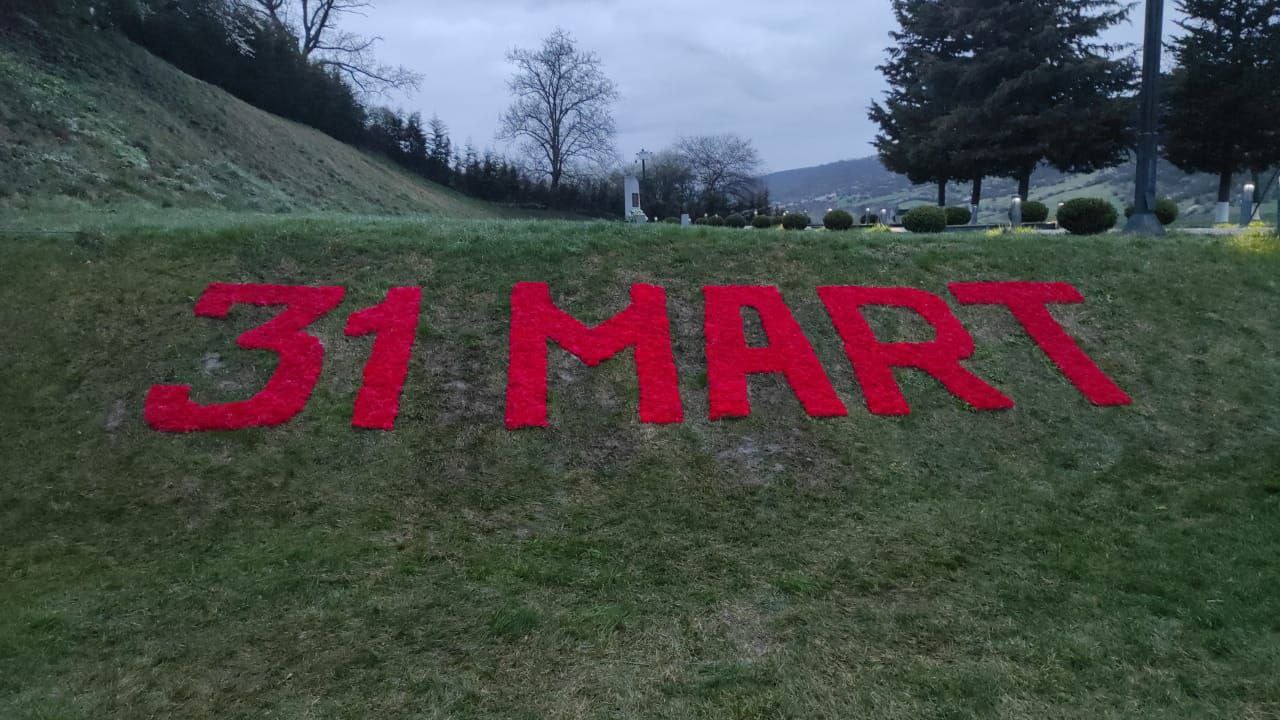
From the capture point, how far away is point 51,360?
862cm

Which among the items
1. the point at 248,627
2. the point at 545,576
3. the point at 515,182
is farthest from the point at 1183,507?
the point at 515,182

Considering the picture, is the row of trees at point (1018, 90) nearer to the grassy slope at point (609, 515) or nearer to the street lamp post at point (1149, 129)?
the street lamp post at point (1149, 129)

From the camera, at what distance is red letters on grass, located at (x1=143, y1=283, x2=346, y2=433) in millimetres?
7973

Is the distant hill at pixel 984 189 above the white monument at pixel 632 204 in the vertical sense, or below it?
above

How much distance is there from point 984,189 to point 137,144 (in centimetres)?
6400

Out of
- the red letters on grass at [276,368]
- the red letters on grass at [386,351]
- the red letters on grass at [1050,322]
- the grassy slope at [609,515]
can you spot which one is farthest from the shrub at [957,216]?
the red letters on grass at [276,368]

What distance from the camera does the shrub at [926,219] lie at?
18234mm

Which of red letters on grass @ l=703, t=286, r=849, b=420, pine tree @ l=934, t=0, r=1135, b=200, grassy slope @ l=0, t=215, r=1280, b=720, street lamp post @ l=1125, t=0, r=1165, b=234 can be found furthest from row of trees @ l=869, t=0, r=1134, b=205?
red letters on grass @ l=703, t=286, r=849, b=420

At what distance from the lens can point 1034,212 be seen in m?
23.2

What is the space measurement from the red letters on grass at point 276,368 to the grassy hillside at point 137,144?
25.4 ft

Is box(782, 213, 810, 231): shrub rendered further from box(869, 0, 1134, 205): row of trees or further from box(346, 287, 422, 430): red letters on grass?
box(346, 287, 422, 430): red letters on grass

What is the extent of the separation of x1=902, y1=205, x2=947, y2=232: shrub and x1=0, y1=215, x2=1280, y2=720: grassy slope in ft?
22.2

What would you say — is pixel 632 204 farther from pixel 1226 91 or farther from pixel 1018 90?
pixel 1226 91

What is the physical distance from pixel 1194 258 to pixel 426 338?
1334 cm
